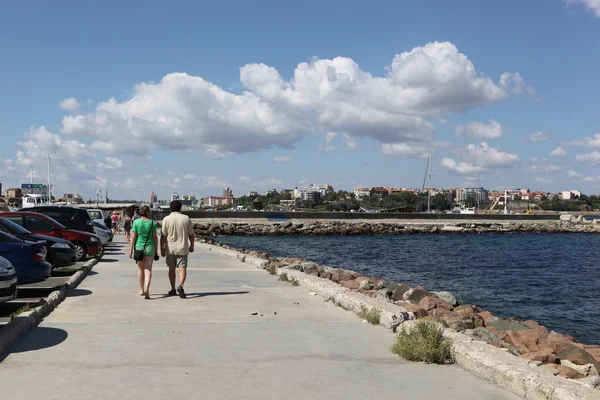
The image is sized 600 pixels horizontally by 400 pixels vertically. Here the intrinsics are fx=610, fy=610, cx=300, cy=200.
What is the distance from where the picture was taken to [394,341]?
8.05 m

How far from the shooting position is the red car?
57.4ft

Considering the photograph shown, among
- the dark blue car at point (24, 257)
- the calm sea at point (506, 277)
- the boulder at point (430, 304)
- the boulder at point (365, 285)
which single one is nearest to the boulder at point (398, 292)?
the boulder at point (365, 285)

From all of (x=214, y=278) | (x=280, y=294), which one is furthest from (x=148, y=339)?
(x=214, y=278)

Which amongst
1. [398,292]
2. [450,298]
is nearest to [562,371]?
[398,292]

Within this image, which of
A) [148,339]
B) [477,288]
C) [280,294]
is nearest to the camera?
[148,339]

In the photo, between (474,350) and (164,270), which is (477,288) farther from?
(474,350)

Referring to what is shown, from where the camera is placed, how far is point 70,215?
21703mm

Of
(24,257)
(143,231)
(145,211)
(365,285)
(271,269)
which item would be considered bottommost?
(365,285)

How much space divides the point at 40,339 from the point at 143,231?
4128 mm

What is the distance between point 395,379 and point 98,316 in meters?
5.32

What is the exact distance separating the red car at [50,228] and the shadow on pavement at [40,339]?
10064 millimetres

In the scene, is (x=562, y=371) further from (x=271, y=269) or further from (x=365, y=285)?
(x=271, y=269)

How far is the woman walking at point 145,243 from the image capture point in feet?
38.0

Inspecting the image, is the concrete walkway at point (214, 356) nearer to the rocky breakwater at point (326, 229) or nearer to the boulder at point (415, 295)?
the boulder at point (415, 295)
